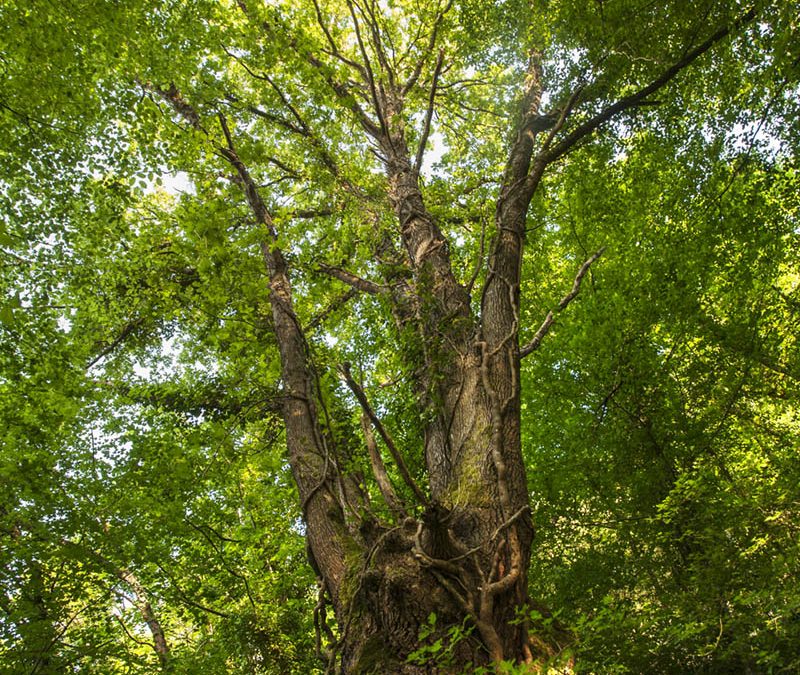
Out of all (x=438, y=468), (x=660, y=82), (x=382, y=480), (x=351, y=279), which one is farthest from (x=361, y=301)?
(x=382, y=480)

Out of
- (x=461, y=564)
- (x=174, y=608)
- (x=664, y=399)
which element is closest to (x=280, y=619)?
(x=174, y=608)

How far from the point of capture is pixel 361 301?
26.8 feet

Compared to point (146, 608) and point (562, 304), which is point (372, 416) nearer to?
point (562, 304)

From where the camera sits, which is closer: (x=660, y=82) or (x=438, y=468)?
(x=438, y=468)

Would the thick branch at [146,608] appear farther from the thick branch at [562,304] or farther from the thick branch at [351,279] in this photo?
the thick branch at [562,304]

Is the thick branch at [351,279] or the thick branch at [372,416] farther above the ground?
the thick branch at [351,279]

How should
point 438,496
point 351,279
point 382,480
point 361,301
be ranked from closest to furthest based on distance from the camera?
point 382,480, point 438,496, point 351,279, point 361,301

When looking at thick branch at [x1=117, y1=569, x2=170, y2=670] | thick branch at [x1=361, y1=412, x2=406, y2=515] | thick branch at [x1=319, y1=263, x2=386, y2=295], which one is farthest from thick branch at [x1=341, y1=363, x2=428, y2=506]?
thick branch at [x1=117, y1=569, x2=170, y2=670]

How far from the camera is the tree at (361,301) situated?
343 centimetres

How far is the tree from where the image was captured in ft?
11.2

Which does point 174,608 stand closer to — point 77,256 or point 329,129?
point 77,256

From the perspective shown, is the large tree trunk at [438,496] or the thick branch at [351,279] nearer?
the large tree trunk at [438,496]

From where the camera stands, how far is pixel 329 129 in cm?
746

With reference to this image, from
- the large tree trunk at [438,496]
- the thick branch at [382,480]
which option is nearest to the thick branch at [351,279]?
the large tree trunk at [438,496]
